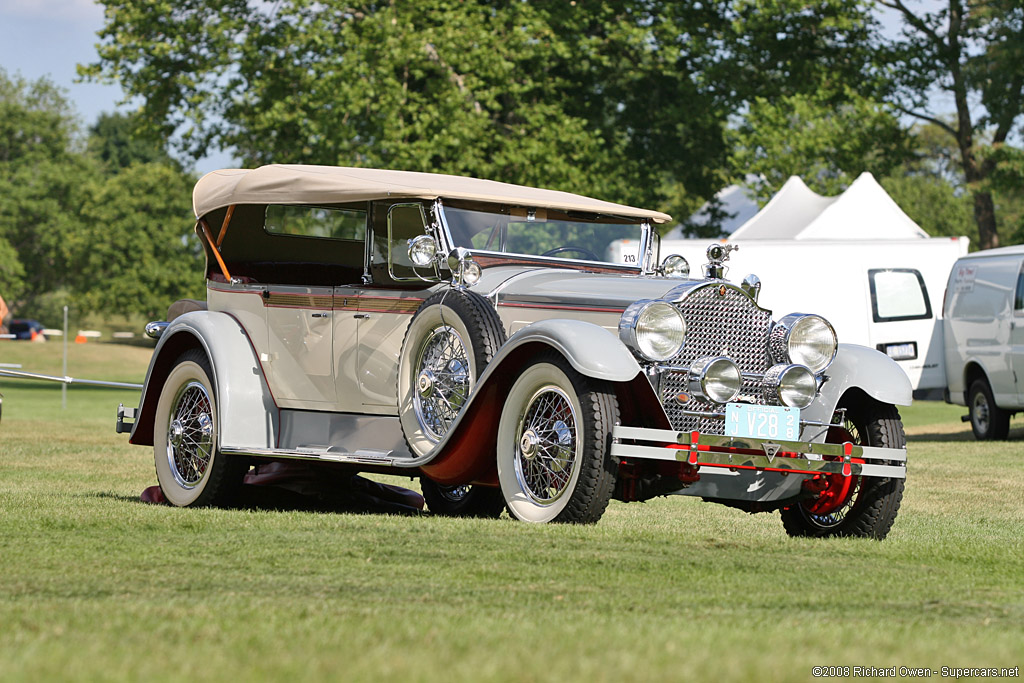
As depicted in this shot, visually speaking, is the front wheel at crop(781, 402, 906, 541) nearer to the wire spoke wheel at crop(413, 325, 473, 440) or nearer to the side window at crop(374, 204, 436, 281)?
the wire spoke wheel at crop(413, 325, 473, 440)

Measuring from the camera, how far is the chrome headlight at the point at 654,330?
6.99 meters

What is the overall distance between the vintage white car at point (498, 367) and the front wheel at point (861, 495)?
0.01 m

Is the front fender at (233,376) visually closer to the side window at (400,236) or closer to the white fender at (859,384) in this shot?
the side window at (400,236)

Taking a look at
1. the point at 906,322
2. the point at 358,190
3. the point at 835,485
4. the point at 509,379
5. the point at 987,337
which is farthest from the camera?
the point at 906,322

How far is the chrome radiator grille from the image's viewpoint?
7.13 metres

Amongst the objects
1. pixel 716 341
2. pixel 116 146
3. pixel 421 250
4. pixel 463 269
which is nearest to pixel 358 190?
pixel 421 250

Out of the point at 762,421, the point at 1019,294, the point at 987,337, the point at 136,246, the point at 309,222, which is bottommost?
the point at 762,421

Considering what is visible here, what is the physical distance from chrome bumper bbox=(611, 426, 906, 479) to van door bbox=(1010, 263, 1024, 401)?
10179 mm

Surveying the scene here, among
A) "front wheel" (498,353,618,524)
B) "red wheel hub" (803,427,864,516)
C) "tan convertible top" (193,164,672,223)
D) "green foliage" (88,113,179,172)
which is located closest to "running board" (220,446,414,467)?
"front wheel" (498,353,618,524)

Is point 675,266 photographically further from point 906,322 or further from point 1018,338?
point 906,322

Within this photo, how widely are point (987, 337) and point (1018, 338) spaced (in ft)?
2.21

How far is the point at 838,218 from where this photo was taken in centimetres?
2447

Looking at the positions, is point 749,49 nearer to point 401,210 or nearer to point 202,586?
point 401,210

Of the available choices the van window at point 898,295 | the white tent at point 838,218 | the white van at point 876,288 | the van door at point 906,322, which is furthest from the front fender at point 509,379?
the white tent at point 838,218
